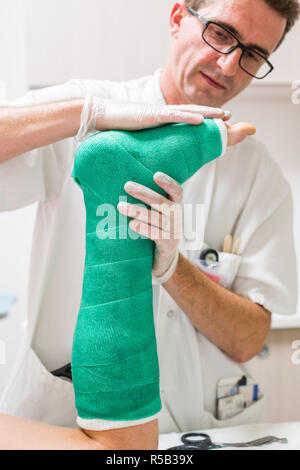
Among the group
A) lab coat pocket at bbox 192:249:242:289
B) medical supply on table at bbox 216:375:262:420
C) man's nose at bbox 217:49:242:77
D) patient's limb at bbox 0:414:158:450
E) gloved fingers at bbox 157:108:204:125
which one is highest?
man's nose at bbox 217:49:242:77

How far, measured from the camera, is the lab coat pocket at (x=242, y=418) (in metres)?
0.99

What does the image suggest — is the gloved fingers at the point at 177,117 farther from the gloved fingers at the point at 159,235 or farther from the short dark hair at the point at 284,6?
the short dark hair at the point at 284,6

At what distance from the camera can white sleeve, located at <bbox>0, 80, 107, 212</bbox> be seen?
840 millimetres

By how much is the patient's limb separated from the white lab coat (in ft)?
0.85

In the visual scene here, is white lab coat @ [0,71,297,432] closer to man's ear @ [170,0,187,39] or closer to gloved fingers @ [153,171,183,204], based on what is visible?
man's ear @ [170,0,187,39]

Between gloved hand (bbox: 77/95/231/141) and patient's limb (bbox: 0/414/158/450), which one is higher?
gloved hand (bbox: 77/95/231/141)

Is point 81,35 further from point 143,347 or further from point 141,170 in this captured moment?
point 143,347

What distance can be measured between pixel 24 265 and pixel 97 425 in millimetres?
1252

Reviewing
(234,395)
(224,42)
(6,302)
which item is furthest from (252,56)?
(6,302)

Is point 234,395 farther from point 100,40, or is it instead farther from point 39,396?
point 100,40

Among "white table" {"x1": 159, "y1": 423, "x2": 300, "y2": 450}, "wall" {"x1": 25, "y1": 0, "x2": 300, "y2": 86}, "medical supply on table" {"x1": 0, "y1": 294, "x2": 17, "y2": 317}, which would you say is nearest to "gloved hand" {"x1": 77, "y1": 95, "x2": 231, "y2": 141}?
"white table" {"x1": 159, "y1": 423, "x2": 300, "y2": 450}

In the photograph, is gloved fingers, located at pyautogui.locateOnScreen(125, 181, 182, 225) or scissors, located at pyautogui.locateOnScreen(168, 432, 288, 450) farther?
scissors, located at pyautogui.locateOnScreen(168, 432, 288, 450)

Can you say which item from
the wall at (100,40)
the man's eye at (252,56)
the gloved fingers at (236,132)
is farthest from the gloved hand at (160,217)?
the wall at (100,40)

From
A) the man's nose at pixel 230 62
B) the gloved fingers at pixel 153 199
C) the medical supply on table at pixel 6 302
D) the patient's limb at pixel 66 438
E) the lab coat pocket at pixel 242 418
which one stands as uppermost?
the man's nose at pixel 230 62
